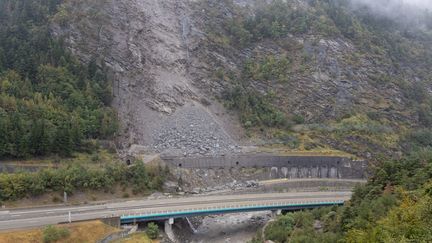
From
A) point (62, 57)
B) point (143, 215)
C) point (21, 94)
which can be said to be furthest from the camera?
point (62, 57)

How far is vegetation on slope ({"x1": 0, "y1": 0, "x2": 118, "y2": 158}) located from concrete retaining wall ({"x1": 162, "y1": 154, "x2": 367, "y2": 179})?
12.1 m

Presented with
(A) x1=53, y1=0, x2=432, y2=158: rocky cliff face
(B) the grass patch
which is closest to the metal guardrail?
(B) the grass patch

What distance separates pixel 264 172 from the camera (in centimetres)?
6825

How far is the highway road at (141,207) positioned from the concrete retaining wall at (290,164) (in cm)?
734

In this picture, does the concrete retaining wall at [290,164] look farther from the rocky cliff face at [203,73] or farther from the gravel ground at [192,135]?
the rocky cliff face at [203,73]

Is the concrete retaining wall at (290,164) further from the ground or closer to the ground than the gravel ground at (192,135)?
closer to the ground

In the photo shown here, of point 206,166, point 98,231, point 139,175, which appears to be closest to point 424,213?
point 98,231

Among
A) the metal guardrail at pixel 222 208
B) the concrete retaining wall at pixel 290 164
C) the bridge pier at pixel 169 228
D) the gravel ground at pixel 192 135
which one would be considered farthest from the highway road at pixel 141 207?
the gravel ground at pixel 192 135

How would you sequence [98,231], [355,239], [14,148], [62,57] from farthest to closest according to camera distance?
[62,57] < [14,148] < [98,231] < [355,239]

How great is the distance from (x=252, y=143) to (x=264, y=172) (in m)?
8.40

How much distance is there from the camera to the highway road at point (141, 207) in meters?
42.2

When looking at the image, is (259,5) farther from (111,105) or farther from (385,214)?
(385,214)

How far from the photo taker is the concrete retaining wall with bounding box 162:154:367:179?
65.2 meters

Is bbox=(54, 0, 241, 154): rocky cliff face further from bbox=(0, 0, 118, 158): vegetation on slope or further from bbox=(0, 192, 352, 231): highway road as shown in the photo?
bbox=(0, 192, 352, 231): highway road
